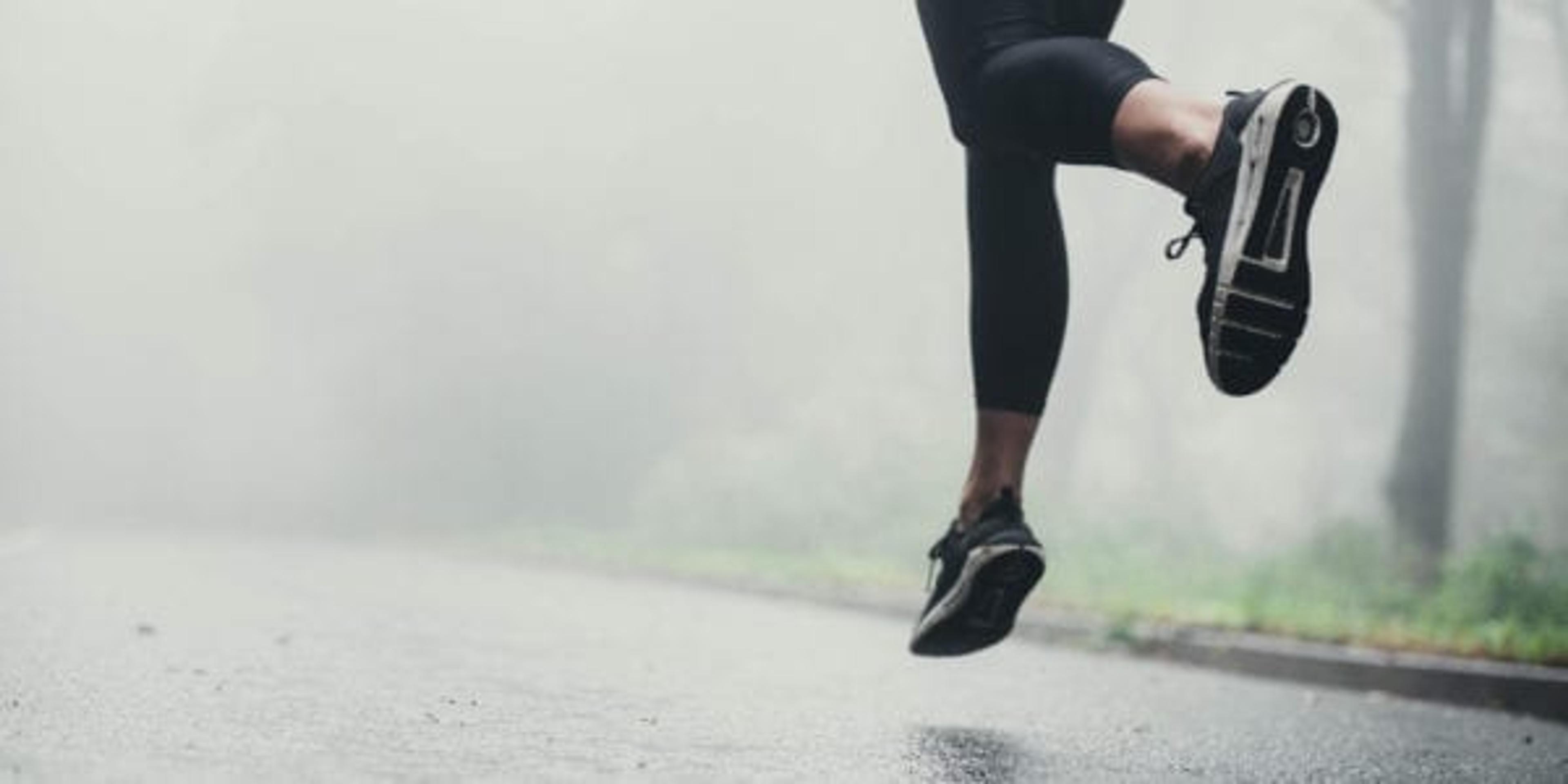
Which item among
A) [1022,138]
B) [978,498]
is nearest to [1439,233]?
[978,498]

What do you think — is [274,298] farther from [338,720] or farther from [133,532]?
[338,720]

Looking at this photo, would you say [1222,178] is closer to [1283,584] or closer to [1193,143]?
[1193,143]

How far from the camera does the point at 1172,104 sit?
8.84 ft

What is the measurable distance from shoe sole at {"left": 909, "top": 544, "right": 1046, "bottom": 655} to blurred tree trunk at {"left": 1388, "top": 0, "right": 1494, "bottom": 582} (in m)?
7.79

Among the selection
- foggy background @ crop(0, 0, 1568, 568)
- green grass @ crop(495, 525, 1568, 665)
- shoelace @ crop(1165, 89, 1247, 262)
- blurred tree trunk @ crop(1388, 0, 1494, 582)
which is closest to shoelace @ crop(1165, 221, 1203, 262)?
shoelace @ crop(1165, 89, 1247, 262)

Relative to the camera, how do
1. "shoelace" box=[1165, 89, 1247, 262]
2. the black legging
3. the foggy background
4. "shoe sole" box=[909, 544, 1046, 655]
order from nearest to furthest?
"shoelace" box=[1165, 89, 1247, 262] < the black legging < "shoe sole" box=[909, 544, 1046, 655] < the foggy background

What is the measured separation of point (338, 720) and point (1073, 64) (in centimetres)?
169

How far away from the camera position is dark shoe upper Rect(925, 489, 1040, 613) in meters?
3.29

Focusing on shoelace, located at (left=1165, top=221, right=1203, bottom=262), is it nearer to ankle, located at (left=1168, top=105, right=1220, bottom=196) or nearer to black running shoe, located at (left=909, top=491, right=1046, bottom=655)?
ankle, located at (left=1168, top=105, right=1220, bottom=196)

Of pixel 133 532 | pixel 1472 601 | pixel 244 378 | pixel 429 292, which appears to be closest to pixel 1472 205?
pixel 1472 601

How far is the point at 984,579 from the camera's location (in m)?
3.29


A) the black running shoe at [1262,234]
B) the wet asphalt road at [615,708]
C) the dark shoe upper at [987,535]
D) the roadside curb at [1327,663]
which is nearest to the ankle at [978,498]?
the dark shoe upper at [987,535]

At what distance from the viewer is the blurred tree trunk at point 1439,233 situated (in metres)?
10.5

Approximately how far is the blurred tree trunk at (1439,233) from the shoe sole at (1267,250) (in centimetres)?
844
